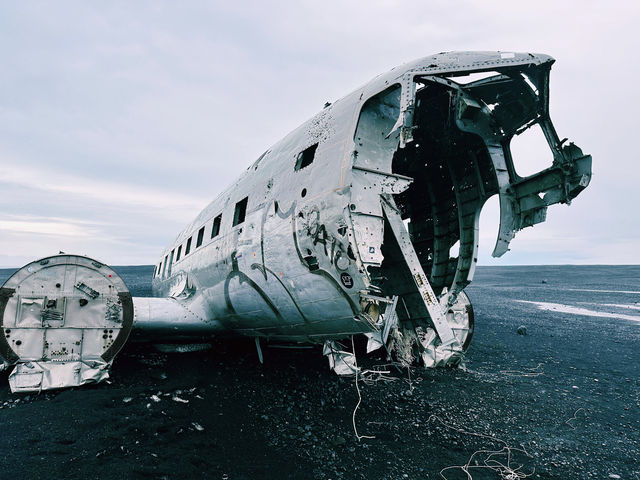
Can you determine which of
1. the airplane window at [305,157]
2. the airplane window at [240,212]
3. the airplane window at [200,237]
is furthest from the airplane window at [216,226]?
the airplane window at [305,157]

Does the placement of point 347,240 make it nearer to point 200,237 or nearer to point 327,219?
point 327,219

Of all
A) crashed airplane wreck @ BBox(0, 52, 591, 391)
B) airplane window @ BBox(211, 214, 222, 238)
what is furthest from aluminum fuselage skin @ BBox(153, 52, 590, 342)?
airplane window @ BBox(211, 214, 222, 238)

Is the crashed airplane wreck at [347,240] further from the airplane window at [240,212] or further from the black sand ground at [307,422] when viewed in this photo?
the black sand ground at [307,422]

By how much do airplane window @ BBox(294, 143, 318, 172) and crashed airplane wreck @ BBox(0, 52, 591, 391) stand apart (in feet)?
0.08

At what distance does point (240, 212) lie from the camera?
759cm

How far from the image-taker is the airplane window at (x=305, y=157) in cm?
603

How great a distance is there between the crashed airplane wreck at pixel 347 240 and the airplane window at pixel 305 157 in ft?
0.08

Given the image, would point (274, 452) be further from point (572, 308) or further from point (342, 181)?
point (572, 308)

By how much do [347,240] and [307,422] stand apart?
9.17 ft

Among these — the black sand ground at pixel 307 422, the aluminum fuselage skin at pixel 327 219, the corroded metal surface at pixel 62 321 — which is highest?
the aluminum fuselage skin at pixel 327 219

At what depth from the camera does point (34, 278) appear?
652 centimetres

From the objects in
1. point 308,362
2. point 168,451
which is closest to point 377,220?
point 168,451

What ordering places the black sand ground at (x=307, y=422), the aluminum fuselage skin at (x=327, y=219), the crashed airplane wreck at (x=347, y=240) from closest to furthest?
1. the black sand ground at (x=307, y=422)
2. the aluminum fuselage skin at (x=327, y=219)
3. the crashed airplane wreck at (x=347, y=240)

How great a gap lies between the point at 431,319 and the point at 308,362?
3.20m
